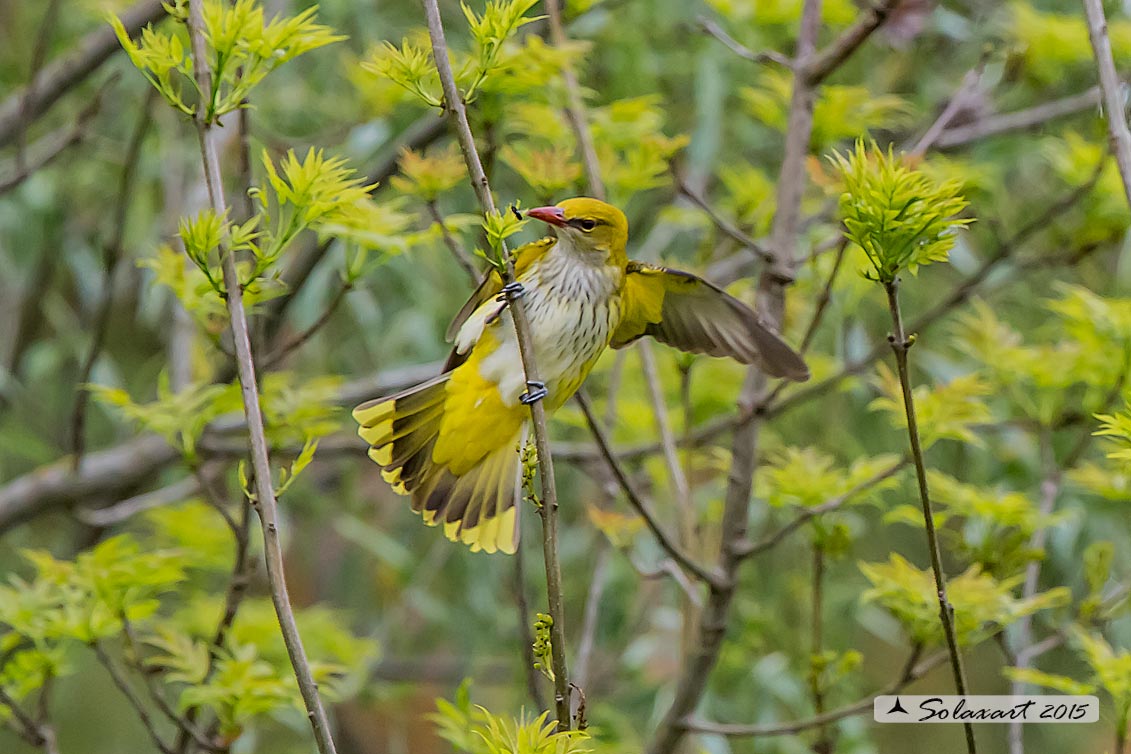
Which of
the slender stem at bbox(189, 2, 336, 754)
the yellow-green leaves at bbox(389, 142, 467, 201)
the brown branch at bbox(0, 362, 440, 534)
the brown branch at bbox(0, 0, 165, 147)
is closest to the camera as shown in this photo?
the slender stem at bbox(189, 2, 336, 754)

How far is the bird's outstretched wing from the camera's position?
1.36 meters

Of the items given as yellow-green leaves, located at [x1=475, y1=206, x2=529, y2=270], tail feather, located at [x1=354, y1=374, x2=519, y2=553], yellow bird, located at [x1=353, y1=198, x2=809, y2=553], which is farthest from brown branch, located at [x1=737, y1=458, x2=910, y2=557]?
yellow-green leaves, located at [x1=475, y1=206, x2=529, y2=270]

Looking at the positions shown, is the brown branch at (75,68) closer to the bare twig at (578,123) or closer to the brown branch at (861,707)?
the bare twig at (578,123)

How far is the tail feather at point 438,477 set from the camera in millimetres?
1422

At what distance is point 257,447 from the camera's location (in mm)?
875

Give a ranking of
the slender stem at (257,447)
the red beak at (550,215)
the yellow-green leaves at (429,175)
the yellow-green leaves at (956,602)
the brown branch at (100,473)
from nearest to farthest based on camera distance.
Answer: the slender stem at (257,447)
the red beak at (550,215)
the yellow-green leaves at (956,602)
the yellow-green leaves at (429,175)
the brown branch at (100,473)

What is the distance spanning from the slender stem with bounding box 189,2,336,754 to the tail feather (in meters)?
0.49

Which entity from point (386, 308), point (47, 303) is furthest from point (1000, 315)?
point (47, 303)

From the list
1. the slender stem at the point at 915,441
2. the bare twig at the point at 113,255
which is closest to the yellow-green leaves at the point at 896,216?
the slender stem at the point at 915,441

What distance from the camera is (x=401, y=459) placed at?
A: 1.44m

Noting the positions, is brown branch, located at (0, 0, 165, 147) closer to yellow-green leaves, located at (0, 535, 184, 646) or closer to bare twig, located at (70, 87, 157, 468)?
bare twig, located at (70, 87, 157, 468)

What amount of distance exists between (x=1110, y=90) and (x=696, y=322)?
64cm

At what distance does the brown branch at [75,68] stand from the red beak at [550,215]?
0.91 m

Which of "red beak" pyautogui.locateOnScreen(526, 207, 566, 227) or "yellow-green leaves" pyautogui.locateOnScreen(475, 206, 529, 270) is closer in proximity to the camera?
"yellow-green leaves" pyautogui.locateOnScreen(475, 206, 529, 270)
